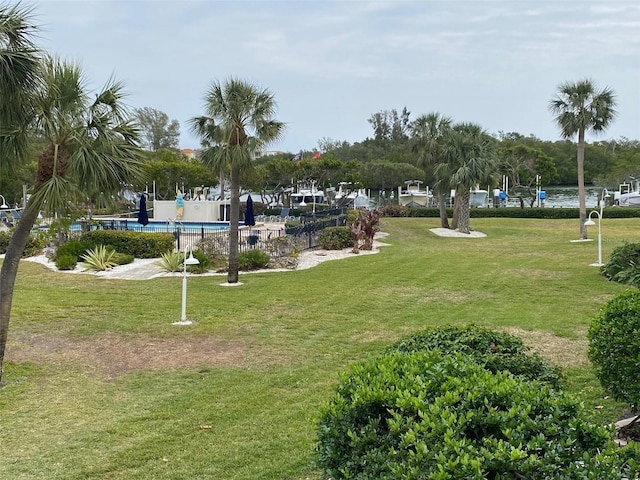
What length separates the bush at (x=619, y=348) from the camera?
4805 millimetres

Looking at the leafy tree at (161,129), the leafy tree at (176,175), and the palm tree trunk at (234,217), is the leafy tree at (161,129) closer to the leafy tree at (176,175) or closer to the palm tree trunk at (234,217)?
the leafy tree at (176,175)

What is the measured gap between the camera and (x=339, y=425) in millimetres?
2889

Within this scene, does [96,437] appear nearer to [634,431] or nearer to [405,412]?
[405,412]

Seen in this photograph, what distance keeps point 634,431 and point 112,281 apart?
13.8 metres

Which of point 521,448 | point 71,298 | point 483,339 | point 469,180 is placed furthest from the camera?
point 469,180

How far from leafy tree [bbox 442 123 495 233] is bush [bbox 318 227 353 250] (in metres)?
8.17

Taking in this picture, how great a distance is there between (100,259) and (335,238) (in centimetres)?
903

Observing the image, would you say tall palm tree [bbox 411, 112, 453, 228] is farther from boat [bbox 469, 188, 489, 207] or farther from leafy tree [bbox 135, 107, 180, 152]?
leafy tree [bbox 135, 107, 180, 152]

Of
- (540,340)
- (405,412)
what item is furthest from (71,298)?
(405,412)

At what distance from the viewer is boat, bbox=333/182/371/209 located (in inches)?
1853

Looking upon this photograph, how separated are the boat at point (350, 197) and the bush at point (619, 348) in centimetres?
4067

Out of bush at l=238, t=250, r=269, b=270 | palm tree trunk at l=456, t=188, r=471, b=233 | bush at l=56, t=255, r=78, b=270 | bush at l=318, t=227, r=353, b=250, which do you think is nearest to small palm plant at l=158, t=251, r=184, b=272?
bush at l=238, t=250, r=269, b=270

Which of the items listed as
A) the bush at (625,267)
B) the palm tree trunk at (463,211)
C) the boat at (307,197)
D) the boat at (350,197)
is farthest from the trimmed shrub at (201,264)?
the boat at (307,197)

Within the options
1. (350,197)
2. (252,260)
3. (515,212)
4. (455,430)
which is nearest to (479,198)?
(515,212)
